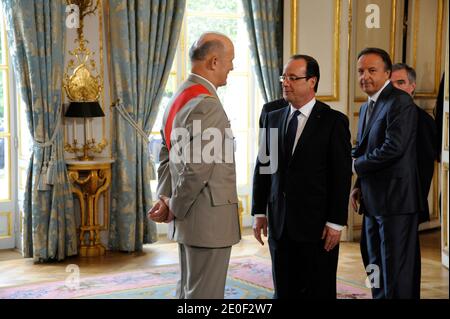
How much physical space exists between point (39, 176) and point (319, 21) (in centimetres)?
275

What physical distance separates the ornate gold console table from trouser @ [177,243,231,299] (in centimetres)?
272

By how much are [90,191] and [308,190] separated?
280 cm

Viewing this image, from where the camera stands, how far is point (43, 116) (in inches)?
207

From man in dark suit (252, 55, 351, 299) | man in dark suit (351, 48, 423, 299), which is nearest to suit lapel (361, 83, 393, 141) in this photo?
man in dark suit (351, 48, 423, 299)

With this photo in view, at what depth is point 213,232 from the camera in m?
2.78

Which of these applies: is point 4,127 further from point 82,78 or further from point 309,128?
point 309,128

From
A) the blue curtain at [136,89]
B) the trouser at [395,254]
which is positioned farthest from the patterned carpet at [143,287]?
the blue curtain at [136,89]

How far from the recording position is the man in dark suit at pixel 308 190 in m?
3.05

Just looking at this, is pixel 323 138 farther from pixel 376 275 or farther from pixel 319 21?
pixel 319 21

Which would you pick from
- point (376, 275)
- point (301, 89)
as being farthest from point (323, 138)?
point (376, 275)

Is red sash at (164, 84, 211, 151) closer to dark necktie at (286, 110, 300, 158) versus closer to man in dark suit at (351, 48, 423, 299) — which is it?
dark necktie at (286, 110, 300, 158)

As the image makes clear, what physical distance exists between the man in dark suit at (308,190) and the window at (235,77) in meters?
3.25

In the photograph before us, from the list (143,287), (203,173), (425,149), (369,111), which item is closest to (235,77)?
(143,287)
